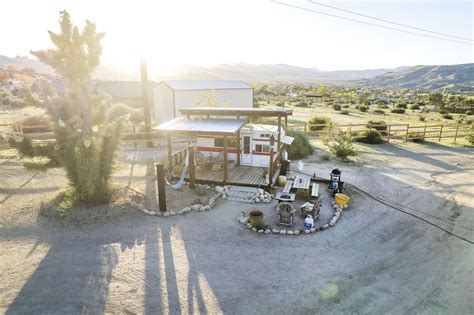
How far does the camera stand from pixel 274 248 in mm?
9180

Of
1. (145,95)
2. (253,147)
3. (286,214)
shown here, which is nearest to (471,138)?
(253,147)

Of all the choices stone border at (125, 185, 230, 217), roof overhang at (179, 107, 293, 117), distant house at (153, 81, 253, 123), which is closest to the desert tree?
stone border at (125, 185, 230, 217)

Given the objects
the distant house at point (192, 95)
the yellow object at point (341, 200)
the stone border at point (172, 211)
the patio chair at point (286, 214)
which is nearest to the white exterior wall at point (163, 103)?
the distant house at point (192, 95)

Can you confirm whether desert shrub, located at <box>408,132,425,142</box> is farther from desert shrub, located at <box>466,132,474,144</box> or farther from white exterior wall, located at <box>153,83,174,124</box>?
white exterior wall, located at <box>153,83,174,124</box>

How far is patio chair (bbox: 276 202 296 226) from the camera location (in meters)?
10.4

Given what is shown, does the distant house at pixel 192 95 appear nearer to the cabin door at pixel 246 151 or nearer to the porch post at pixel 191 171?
the cabin door at pixel 246 151

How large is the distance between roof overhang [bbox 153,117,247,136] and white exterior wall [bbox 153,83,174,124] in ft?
46.1

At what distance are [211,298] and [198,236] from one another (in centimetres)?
292

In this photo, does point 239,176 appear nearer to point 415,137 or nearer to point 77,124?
point 77,124

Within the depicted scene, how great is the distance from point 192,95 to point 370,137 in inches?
653

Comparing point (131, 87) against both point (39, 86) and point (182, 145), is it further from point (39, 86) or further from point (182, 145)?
point (39, 86)

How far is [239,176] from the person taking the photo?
13906 millimetres

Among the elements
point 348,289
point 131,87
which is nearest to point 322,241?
point 348,289

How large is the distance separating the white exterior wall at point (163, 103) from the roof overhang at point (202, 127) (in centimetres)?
1405
